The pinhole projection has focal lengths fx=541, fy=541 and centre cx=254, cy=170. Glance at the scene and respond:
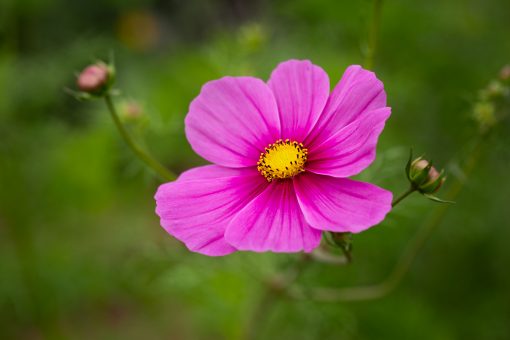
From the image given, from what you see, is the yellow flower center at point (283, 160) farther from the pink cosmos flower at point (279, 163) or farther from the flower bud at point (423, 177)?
the flower bud at point (423, 177)

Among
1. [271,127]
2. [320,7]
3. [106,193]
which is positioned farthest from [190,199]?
[106,193]

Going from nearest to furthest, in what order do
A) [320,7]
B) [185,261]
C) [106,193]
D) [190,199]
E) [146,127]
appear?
[190,199] → [146,127] → [185,261] → [320,7] → [106,193]

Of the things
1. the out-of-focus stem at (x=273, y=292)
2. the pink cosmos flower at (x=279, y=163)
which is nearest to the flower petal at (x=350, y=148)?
the pink cosmos flower at (x=279, y=163)

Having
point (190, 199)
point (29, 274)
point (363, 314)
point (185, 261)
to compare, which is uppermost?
point (190, 199)

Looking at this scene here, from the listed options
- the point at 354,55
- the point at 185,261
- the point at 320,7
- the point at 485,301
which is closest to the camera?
the point at 185,261

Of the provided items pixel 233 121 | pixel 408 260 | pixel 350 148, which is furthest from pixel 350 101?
pixel 408 260

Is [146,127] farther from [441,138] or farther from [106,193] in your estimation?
[106,193]

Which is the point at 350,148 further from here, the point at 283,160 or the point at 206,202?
the point at 206,202
